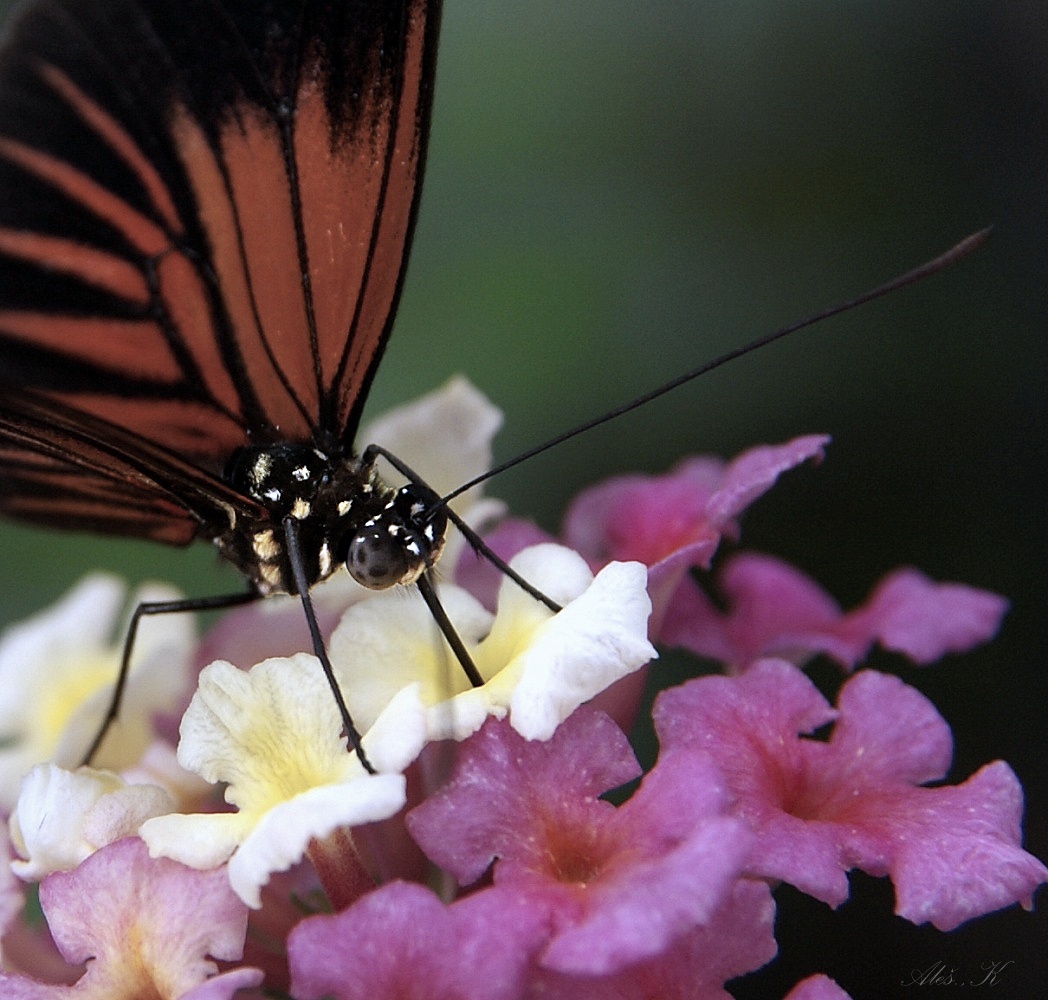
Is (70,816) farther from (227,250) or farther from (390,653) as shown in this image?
(227,250)

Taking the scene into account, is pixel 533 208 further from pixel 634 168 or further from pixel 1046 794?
pixel 1046 794

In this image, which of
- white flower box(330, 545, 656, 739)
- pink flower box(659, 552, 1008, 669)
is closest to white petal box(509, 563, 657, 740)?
white flower box(330, 545, 656, 739)

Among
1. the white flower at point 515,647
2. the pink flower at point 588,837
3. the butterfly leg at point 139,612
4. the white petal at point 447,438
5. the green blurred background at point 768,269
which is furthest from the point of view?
the green blurred background at point 768,269

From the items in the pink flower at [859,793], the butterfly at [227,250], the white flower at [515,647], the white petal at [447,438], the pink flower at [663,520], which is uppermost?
the butterfly at [227,250]

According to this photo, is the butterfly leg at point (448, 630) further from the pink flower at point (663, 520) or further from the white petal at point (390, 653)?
the pink flower at point (663, 520)

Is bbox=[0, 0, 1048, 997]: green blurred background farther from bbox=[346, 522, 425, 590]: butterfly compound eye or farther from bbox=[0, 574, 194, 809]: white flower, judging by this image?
bbox=[346, 522, 425, 590]: butterfly compound eye

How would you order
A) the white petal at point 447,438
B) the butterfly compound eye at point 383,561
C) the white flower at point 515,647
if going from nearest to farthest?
the white flower at point 515,647 → the butterfly compound eye at point 383,561 → the white petal at point 447,438

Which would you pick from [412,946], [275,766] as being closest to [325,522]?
[275,766]

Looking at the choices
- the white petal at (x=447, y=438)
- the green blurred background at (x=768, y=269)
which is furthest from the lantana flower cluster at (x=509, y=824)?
the green blurred background at (x=768, y=269)
